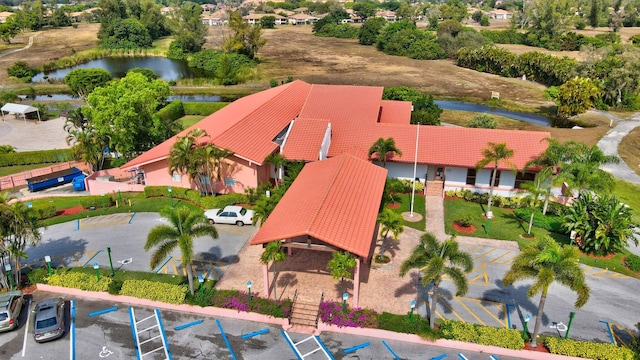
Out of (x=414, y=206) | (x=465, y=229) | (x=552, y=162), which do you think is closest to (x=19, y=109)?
(x=414, y=206)

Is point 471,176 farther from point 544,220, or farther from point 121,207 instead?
point 121,207

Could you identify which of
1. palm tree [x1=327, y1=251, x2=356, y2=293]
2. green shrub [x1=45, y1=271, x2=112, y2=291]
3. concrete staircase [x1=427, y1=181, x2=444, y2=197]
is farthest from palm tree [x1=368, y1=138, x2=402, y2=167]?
green shrub [x1=45, y1=271, x2=112, y2=291]

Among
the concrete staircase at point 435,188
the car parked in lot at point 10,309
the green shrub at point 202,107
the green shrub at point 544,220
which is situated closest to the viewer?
the car parked in lot at point 10,309

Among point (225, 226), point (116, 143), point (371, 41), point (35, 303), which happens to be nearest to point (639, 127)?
point (225, 226)

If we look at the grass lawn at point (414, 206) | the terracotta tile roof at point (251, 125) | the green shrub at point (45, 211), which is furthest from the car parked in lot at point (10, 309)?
the grass lawn at point (414, 206)

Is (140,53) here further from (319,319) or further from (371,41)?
(319,319)

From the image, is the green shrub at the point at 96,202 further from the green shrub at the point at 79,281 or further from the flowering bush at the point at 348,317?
the flowering bush at the point at 348,317
